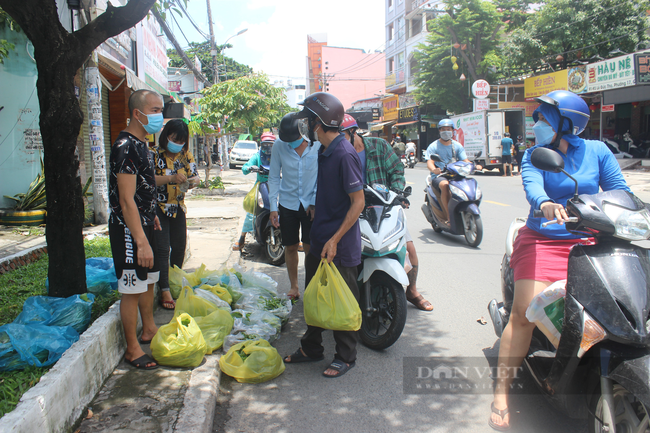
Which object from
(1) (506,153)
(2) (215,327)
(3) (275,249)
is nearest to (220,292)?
(2) (215,327)

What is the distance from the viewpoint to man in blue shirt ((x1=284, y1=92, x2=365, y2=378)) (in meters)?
3.11

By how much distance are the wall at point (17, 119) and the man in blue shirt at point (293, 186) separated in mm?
5679

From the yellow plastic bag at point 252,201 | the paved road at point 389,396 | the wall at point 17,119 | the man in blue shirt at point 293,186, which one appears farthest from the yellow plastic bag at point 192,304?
the wall at point 17,119

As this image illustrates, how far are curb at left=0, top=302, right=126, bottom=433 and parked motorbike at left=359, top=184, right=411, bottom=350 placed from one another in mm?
1783

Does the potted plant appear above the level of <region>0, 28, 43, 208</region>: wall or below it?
below

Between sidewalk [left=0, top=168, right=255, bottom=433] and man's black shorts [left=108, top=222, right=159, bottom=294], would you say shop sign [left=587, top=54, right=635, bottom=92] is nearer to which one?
sidewalk [left=0, top=168, right=255, bottom=433]

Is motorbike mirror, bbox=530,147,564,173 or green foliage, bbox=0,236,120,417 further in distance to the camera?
green foliage, bbox=0,236,120,417

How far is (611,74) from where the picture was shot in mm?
19766

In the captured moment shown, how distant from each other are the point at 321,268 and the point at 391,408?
94cm

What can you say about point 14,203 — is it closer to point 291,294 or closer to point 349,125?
point 291,294

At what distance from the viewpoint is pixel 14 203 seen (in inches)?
320

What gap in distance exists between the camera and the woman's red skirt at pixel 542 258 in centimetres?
252

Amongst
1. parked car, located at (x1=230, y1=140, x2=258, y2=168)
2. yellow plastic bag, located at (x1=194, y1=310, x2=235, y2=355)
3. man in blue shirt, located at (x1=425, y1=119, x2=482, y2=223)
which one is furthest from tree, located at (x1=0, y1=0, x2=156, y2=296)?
parked car, located at (x1=230, y1=140, x2=258, y2=168)

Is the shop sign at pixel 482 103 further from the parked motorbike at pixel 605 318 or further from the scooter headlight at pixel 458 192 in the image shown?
the parked motorbike at pixel 605 318
